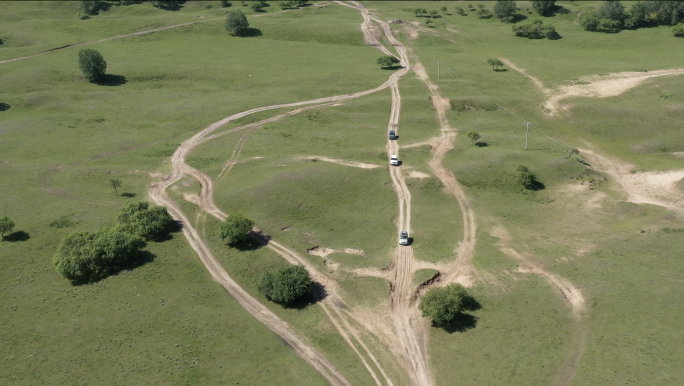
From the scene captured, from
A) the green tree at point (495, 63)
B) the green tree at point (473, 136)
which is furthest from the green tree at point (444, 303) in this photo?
the green tree at point (495, 63)

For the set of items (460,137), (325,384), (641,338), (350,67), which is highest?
(350,67)

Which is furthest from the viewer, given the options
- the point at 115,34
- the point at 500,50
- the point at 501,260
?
the point at 115,34

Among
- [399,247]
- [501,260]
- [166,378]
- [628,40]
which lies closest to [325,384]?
[166,378]

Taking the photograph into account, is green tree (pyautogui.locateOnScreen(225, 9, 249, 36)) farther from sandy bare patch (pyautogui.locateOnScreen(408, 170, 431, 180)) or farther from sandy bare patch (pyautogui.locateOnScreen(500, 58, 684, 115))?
sandy bare patch (pyautogui.locateOnScreen(408, 170, 431, 180))

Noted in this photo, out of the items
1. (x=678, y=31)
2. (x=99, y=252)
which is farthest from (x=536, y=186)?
(x=678, y=31)

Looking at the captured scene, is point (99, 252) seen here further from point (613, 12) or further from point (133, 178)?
point (613, 12)

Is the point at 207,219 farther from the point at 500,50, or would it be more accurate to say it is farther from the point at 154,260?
the point at 500,50
